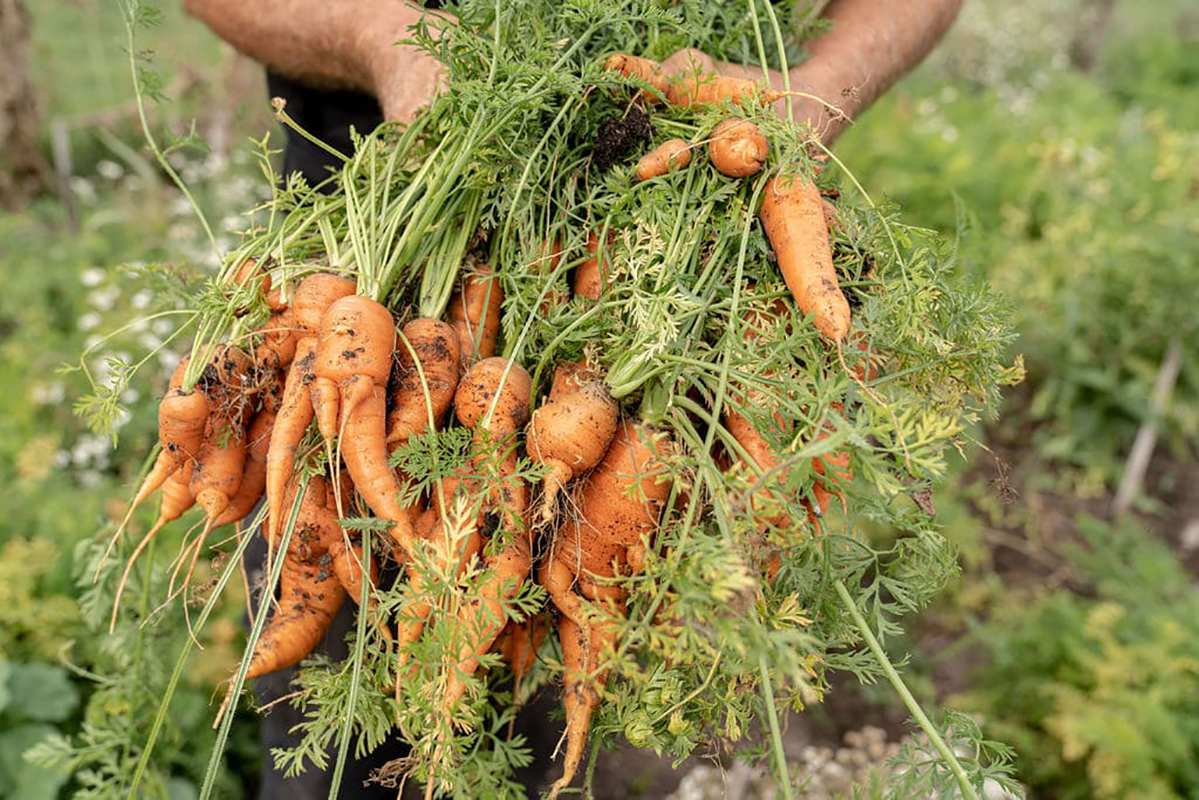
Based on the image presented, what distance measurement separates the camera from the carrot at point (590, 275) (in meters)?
1.29

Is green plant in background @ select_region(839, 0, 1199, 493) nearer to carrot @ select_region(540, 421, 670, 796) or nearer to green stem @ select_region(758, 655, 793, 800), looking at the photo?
carrot @ select_region(540, 421, 670, 796)

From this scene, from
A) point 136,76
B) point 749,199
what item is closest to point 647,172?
point 749,199

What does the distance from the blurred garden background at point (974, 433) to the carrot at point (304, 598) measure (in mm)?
115

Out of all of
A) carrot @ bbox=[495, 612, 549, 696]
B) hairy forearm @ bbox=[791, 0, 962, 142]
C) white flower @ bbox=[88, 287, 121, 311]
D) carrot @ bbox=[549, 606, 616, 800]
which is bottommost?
white flower @ bbox=[88, 287, 121, 311]

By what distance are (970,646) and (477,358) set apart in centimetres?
245

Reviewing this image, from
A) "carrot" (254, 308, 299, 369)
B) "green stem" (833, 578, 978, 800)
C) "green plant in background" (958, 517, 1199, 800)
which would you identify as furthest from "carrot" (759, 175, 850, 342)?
"green plant in background" (958, 517, 1199, 800)

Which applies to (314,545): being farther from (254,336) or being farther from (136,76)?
(136,76)

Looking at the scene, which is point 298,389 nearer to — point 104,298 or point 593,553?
point 593,553

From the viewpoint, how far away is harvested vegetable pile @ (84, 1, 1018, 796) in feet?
3.61

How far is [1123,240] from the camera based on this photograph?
13.3 feet

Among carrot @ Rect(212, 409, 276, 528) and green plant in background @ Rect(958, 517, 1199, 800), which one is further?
green plant in background @ Rect(958, 517, 1199, 800)

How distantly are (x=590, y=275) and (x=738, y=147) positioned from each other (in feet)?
0.90

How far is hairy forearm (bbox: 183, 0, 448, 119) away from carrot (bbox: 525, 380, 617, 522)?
59 centimetres

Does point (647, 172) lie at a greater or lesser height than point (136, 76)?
greater
